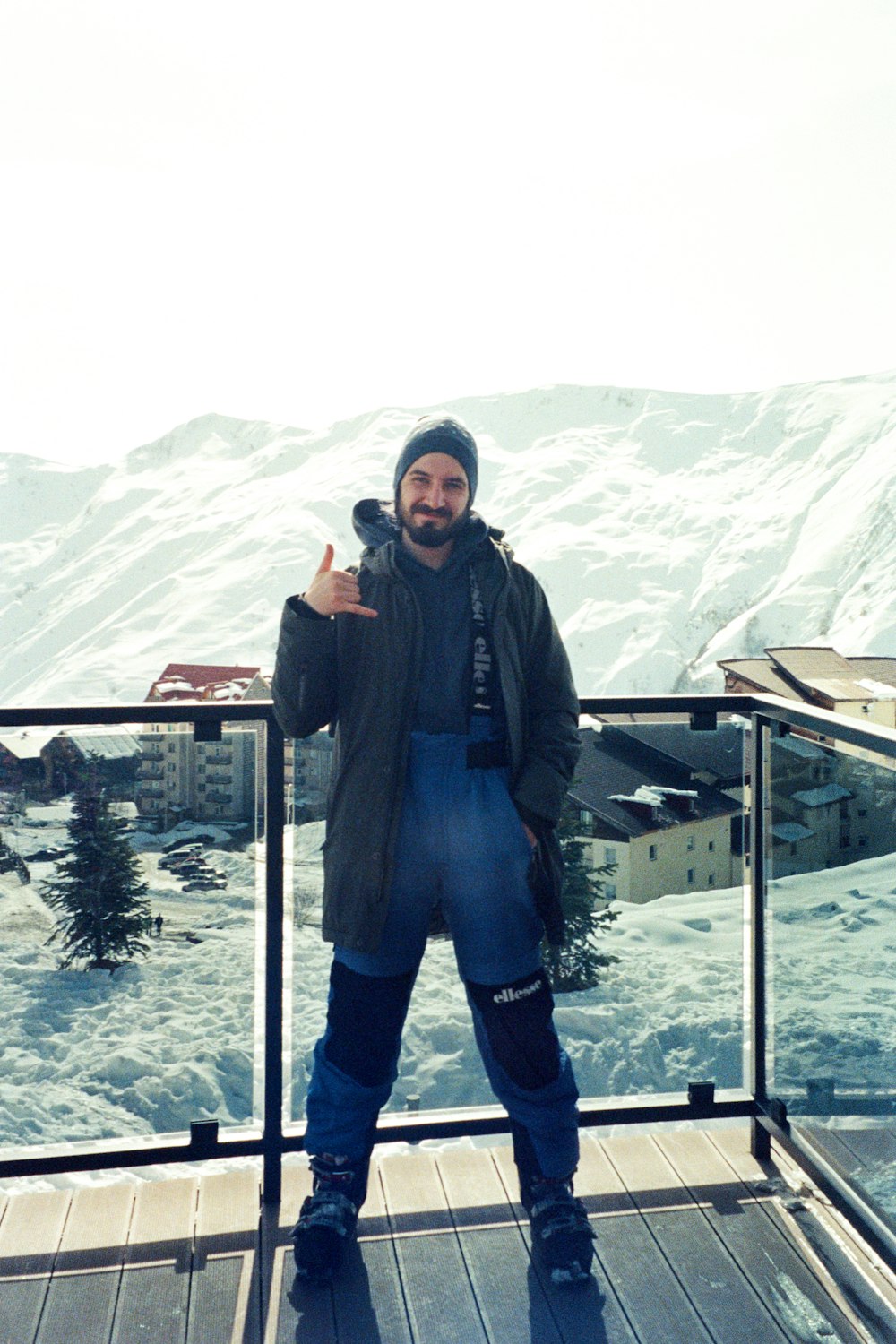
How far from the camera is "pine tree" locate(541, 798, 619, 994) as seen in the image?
248 cm

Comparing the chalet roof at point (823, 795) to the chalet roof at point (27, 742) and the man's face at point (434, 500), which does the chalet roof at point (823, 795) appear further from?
the chalet roof at point (27, 742)

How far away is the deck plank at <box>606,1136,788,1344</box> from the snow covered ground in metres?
0.13

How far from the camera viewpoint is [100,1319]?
196 cm

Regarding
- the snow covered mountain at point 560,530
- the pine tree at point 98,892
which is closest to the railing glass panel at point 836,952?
the pine tree at point 98,892

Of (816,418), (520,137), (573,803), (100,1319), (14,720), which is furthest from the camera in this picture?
(816,418)

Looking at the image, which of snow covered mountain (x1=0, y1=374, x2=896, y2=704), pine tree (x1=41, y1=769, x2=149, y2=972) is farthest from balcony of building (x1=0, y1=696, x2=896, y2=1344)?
snow covered mountain (x1=0, y1=374, x2=896, y2=704)

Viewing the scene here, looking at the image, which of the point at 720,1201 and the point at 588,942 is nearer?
the point at 720,1201

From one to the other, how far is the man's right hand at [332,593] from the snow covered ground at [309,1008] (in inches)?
20.6

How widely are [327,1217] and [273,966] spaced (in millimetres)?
454

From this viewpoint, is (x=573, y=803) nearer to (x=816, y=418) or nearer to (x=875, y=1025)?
(x=875, y=1025)

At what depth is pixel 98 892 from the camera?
7.57 feet

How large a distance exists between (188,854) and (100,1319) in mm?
761

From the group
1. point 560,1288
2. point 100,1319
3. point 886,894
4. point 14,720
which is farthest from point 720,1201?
point 14,720

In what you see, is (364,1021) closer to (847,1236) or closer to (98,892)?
(98,892)
